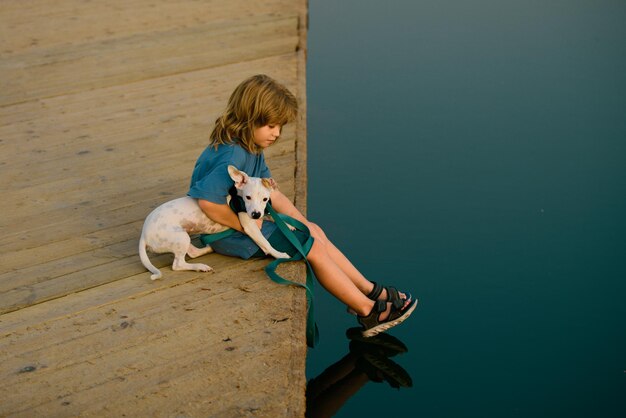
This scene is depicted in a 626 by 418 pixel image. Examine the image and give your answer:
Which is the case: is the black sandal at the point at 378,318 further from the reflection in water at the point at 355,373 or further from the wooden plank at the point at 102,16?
the wooden plank at the point at 102,16

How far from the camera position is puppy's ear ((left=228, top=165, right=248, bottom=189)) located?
3.62m

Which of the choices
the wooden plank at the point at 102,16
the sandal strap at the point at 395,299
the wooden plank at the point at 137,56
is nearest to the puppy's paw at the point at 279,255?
the sandal strap at the point at 395,299

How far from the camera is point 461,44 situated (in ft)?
27.3

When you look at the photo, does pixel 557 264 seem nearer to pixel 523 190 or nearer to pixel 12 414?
pixel 523 190

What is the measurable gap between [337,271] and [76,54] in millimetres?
3987

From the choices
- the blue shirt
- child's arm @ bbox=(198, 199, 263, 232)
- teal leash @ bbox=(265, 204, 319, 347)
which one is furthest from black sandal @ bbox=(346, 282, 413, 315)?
child's arm @ bbox=(198, 199, 263, 232)

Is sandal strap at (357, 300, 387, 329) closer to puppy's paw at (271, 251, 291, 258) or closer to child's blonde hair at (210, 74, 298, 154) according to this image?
puppy's paw at (271, 251, 291, 258)

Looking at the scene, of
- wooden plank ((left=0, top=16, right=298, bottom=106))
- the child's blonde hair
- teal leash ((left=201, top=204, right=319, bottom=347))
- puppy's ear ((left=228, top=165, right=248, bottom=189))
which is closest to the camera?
puppy's ear ((left=228, top=165, right=248, bottom=189))

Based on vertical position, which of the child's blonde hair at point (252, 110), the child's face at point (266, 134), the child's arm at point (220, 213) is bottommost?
the child's arm at point (220, 213)

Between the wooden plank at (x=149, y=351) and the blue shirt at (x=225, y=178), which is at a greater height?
the blue shirt at (x=225, y=178)

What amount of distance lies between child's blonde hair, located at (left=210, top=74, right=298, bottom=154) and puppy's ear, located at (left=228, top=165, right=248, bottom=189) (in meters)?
0.21

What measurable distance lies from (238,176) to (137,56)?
3824mm

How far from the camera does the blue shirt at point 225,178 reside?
3748 mm

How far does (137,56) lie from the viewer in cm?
713
